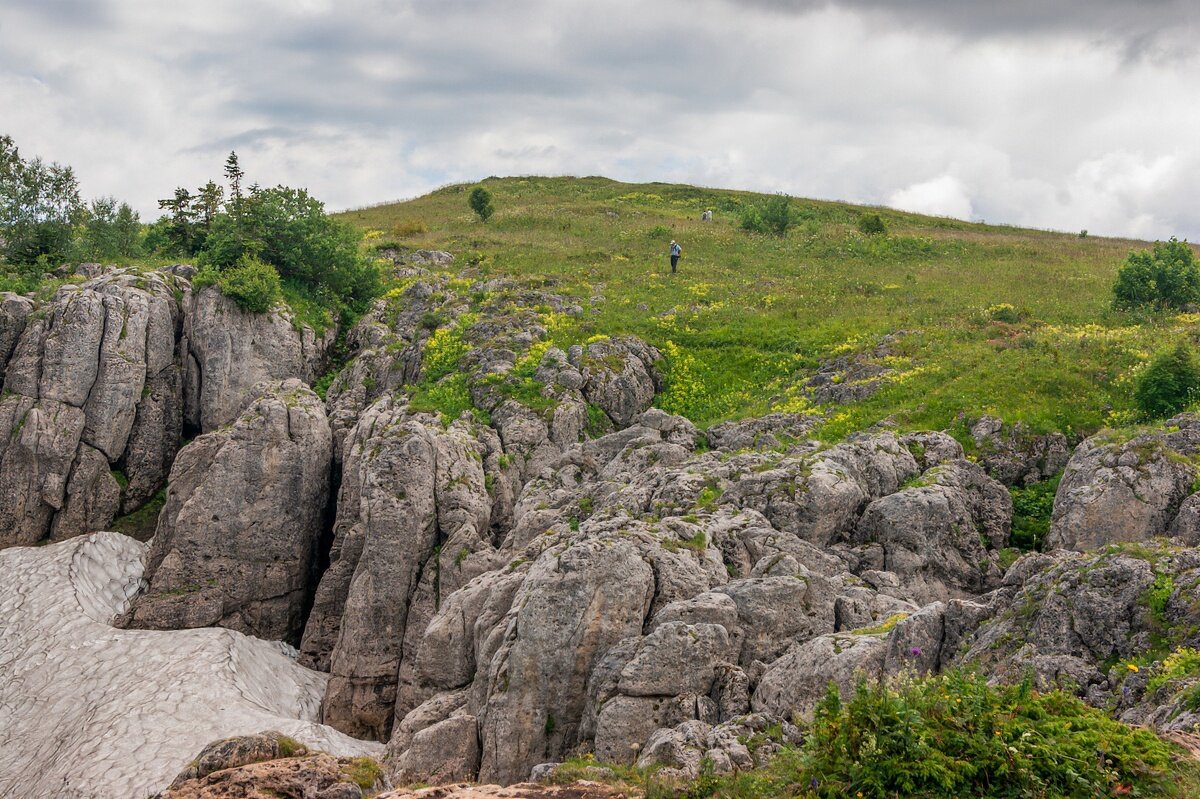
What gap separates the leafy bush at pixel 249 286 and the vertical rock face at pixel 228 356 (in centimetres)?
41

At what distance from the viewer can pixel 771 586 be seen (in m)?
22.3

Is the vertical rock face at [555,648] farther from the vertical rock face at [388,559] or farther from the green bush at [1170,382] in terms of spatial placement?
the green bush at [1170,382]

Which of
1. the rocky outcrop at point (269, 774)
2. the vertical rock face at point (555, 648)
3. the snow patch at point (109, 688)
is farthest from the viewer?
the snow patch at point (109, 688)

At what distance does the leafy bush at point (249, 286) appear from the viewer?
48.5 metres

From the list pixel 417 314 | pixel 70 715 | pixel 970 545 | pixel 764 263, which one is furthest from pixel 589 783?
pixel 764 263

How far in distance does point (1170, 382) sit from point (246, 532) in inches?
1518

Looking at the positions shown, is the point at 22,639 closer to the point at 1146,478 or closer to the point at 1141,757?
the point at 1141,757

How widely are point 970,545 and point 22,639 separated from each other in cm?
3645

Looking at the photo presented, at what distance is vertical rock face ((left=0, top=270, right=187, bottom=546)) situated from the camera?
4156cm

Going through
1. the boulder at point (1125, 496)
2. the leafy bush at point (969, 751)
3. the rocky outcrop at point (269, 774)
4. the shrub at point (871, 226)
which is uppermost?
the shrub at point (871, 226)

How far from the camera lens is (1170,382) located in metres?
33.0

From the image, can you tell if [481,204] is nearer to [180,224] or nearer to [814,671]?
[180,224]

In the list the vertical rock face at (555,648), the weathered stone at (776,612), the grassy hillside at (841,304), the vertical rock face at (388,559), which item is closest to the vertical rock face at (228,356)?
the vertical rock face at (388,559)

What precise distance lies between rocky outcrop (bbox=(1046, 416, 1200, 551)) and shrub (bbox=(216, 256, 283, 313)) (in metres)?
41.5
